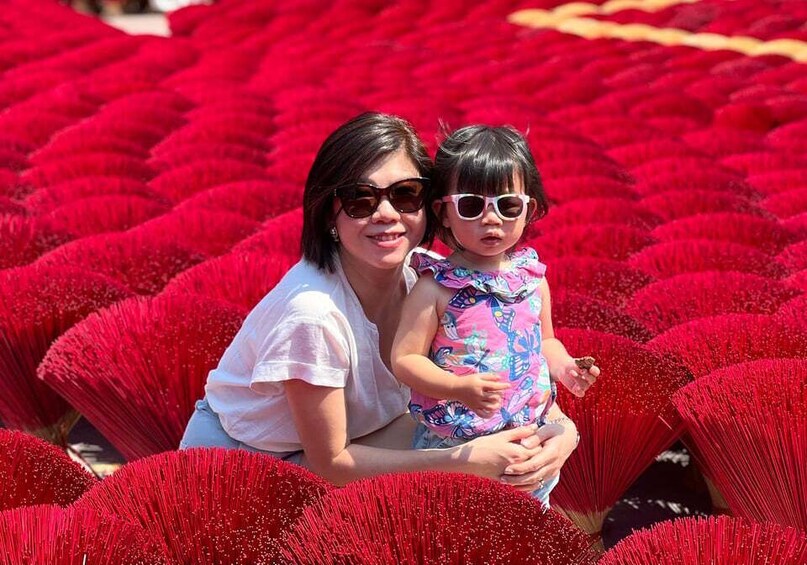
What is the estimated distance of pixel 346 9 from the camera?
7.93 metres

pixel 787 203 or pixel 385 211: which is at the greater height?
pixel 385 211

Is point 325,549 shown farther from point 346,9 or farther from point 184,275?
point 346,9

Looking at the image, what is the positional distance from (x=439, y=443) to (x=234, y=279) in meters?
0.69

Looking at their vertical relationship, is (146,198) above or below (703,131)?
above

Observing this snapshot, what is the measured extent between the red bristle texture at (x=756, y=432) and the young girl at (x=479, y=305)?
209 mm

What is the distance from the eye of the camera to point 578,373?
1.29 metres

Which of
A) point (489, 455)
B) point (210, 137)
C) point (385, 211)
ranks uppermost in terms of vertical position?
point (385, 211)

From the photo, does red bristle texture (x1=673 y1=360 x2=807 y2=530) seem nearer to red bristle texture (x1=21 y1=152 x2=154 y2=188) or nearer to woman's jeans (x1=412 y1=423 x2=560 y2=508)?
woman's jeans (x1=412 y1=423 x2=560 y2=508)

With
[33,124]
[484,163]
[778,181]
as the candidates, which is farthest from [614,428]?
[33,124]

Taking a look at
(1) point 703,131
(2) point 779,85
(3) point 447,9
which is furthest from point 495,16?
(1) point 703,131

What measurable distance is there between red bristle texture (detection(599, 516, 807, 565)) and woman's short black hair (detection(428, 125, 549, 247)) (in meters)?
0.46

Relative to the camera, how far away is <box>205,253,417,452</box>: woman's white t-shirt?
1.31m

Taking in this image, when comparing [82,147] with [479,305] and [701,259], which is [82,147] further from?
[479,305]

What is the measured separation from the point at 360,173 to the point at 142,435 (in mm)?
607
